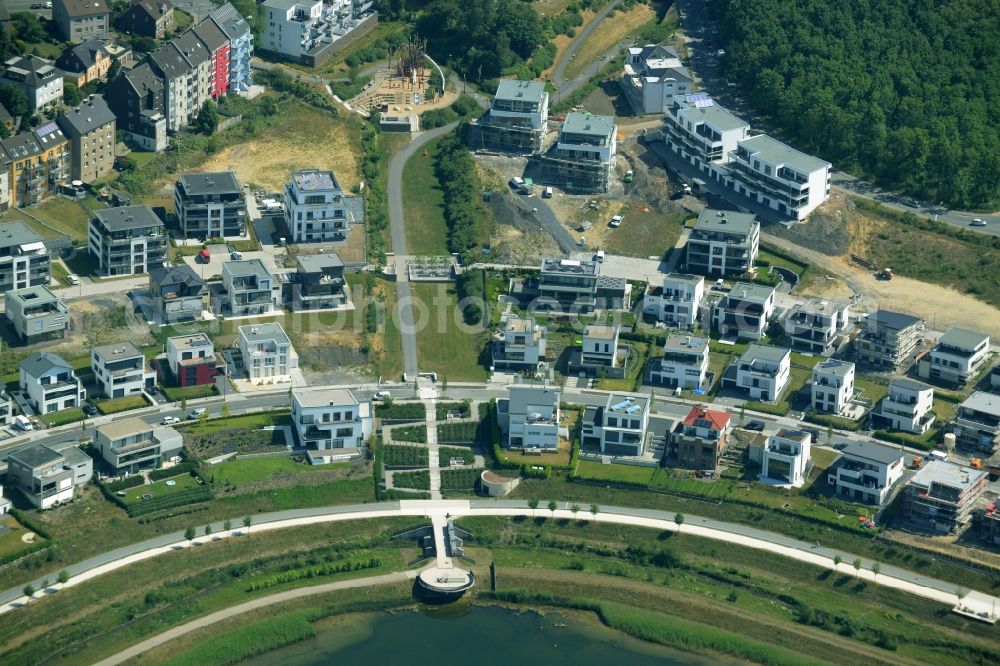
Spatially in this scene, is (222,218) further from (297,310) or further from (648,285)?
(648,285)

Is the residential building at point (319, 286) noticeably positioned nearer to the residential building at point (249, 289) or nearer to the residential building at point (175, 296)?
the residential building at point (249, 289)

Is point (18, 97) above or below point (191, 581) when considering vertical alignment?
above

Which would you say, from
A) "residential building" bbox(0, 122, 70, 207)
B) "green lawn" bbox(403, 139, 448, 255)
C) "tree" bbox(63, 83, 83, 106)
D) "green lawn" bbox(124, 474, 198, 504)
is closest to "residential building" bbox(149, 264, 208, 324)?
"residential building" bbox(0, 122, 70, 207)

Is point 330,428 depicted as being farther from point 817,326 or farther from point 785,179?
point 785,179

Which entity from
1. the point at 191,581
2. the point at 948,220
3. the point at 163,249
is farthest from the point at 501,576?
the point at 948,220

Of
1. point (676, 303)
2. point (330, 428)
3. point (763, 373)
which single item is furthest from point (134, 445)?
point (763, 373)

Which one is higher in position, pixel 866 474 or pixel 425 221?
pixel 425 221
